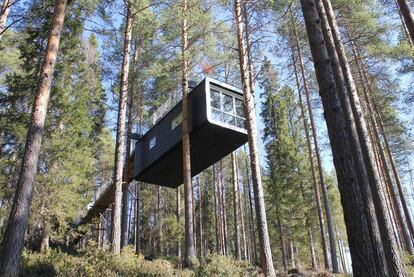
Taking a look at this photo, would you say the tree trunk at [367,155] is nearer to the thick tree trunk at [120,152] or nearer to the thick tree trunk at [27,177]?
the thick tree trunk at [27,177]

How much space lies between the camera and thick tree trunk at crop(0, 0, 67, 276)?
6.22 meters

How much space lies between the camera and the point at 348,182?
4.98 metres

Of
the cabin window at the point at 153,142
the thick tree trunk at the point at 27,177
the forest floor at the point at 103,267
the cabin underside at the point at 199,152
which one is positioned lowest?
the forest floor at the point at 103,267

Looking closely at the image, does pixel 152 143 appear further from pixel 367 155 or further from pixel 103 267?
pixel 367 155

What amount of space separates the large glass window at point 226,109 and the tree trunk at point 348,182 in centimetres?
638

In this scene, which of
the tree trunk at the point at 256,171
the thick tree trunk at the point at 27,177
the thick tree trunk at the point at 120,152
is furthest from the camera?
the thick tree trunk at the point at 120,152

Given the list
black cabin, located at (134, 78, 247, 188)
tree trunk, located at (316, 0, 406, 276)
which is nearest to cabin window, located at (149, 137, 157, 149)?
black cabin, located at (134, 78, 247, 188)

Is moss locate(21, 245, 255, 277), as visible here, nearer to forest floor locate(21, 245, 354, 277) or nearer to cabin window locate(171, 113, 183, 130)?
forest floor locate(21, 245, 354, 277)

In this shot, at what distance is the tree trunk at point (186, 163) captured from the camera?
1100 cm

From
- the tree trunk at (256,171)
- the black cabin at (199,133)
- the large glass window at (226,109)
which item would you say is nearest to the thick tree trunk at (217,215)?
the black cabin at (199,133)

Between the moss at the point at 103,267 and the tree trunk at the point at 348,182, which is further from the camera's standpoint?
the moss at the point at 103,267

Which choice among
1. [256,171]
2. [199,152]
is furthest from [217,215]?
[256,171]

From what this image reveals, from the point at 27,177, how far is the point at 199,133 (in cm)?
675

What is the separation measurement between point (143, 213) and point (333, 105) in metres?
25.4
